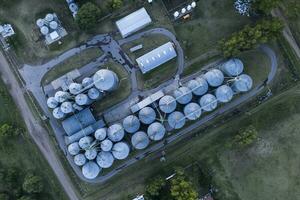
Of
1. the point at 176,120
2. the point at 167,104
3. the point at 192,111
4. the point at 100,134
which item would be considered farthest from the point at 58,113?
the point at 192,111

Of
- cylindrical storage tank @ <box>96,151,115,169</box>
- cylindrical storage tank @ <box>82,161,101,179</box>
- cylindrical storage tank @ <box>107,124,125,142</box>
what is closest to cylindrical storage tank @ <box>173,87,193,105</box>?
cylindrical storage tank @ <box>107,124,125,142</box>

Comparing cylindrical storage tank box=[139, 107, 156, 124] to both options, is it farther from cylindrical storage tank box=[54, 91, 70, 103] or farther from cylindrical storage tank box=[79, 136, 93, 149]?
cylindrical storage tank box=[54, 91, 70, 103]

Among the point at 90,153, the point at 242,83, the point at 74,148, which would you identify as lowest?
the point at 242,83

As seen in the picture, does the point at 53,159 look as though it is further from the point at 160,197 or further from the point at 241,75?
the point at 241,75

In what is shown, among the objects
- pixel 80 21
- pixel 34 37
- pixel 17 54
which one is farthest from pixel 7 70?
pixel 80 21

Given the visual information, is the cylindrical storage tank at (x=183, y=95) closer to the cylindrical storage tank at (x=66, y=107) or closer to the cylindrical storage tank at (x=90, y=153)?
the cylindrical storage tank at (x=90, y=153)

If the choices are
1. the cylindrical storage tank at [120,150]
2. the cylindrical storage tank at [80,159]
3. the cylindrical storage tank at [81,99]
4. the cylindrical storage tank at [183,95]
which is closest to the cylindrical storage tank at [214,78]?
the cylindrical storage tank at [183,95]

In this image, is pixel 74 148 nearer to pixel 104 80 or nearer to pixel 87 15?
pixel 104 80
